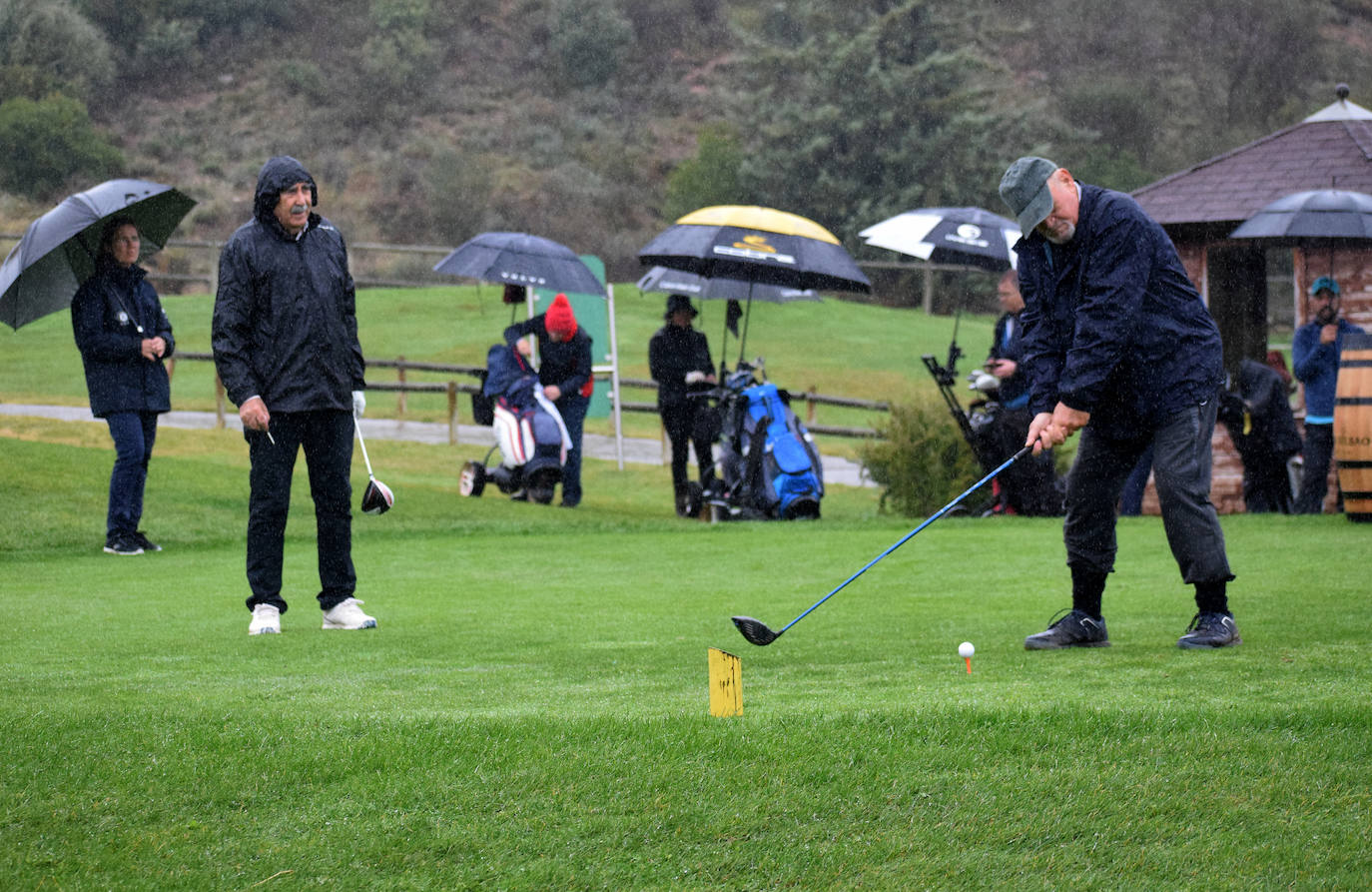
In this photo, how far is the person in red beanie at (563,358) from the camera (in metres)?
14.5

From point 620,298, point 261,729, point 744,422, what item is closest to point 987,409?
point 744,422

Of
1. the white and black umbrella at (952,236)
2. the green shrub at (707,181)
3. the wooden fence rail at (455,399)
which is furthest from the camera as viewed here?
the green shrub at (707,181)

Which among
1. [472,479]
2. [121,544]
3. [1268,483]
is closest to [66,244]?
[121,544]

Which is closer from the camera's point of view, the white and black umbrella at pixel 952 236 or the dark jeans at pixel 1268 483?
the white and black umbrella at pixel 952 236

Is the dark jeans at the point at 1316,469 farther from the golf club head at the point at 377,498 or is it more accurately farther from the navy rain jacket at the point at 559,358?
the golf club head at the point at 377,498

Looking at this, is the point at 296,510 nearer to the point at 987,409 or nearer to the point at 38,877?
the point at 987,409

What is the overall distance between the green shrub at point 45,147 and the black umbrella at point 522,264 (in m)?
37.5

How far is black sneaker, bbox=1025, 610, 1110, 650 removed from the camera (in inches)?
229

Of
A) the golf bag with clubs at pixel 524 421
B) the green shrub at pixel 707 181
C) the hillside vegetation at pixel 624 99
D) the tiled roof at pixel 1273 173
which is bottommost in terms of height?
the golf bag with clubs at pixel 524 421

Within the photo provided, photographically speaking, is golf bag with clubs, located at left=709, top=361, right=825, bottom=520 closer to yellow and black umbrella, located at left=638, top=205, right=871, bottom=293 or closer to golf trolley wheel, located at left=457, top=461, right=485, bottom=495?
yellow and black umbrella, located at left=638, top=205, right=871, bottom=293

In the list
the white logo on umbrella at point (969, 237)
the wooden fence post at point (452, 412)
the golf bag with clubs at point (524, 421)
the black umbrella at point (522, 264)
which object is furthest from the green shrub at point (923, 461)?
the wooden fence post at point (452, 412)

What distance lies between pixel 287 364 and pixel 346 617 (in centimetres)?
→ 109

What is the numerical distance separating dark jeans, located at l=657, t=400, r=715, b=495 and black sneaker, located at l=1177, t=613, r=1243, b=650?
8272 millimetres

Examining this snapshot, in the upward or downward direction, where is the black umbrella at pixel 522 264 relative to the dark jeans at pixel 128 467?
upward
